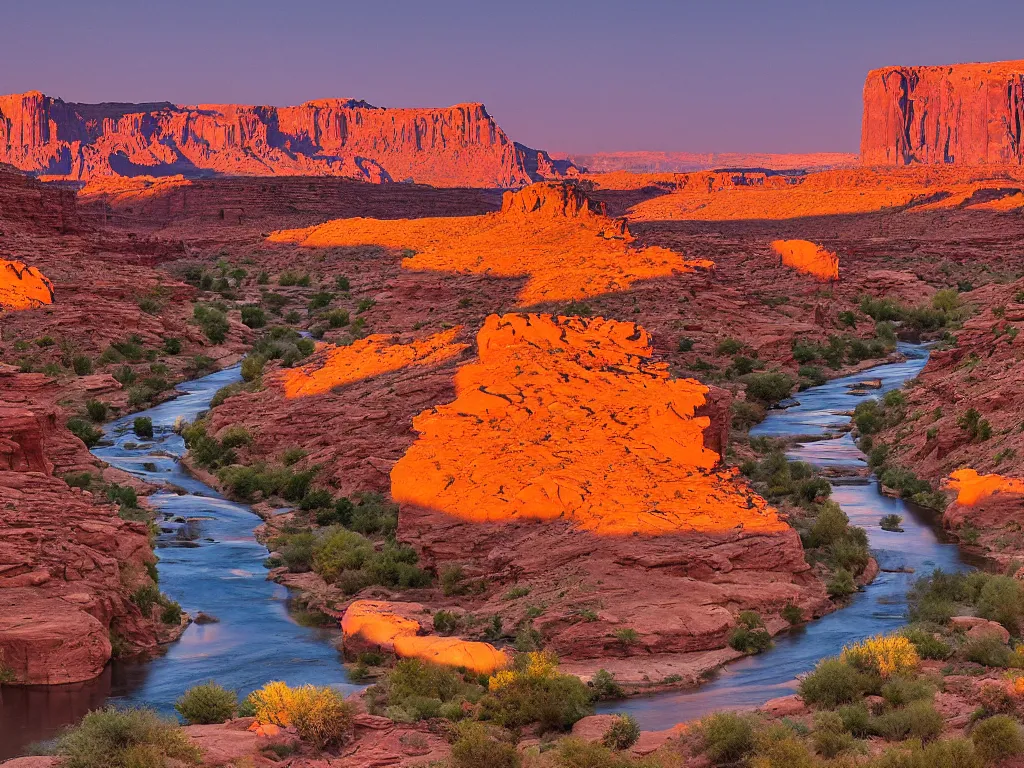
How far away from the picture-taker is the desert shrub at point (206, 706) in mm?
22688

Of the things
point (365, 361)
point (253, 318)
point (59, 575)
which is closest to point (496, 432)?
point (59, 575)

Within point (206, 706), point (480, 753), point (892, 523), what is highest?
point (480, 753)

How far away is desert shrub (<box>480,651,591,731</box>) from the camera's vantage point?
22.2 m

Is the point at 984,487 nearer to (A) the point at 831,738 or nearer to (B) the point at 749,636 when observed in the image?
(B) the point at 749,636

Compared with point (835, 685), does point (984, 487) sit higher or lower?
lower

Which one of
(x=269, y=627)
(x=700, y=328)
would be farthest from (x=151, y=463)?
(x=700, y=328)

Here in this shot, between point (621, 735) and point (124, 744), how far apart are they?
688 cm

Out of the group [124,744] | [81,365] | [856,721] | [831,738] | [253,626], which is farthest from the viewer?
→ [81,365]

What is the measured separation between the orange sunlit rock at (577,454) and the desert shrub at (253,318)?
140 feet

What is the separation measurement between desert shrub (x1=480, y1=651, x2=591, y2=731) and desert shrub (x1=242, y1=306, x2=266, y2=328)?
58342 millimetres

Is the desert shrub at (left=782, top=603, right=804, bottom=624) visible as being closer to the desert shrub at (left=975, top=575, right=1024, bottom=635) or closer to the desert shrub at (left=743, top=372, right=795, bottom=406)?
the desert shrub at (left=975, top=575, right=1024, bottom=635)

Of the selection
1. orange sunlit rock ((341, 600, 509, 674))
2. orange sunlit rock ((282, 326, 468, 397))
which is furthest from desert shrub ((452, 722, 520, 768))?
orange sunlit rock ((282, 326, 468, 397))

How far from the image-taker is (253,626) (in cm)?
3036

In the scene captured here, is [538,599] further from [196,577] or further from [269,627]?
[196,577]
